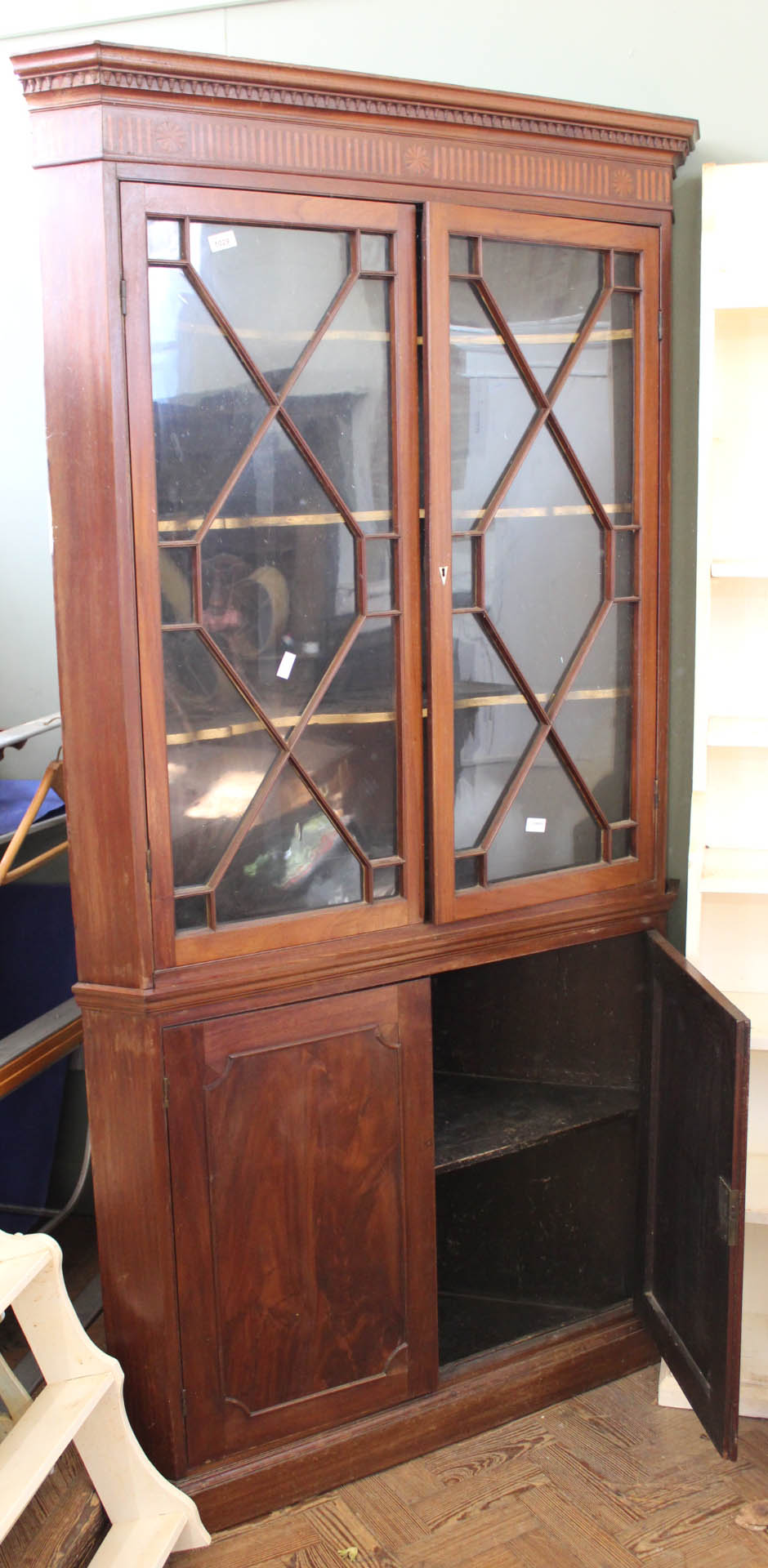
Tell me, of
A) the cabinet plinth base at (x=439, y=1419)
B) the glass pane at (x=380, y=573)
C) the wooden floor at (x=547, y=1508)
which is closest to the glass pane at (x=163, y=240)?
the glass pane at (x=380, y=573)

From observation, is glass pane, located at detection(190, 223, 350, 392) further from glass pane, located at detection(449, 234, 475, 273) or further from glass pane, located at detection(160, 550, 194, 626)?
glass pane, located at detection(160, 550, 194, 626)

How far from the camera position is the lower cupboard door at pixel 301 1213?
77.9 inches

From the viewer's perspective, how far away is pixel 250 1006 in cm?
197

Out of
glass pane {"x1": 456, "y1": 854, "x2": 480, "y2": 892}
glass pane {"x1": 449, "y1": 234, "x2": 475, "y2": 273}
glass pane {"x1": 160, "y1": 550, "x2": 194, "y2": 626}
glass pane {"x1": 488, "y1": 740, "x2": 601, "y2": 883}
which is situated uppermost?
glass pane {"x1": 449, "y1": 234, "x2": 475, "y2": 273}

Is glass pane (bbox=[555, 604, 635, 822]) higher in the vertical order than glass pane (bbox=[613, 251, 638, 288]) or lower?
lower

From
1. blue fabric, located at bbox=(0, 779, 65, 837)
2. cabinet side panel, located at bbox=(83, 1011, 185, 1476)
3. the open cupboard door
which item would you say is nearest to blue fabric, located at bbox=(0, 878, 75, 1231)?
blue fabric, located at bbox=(0, 779, 65, 837)

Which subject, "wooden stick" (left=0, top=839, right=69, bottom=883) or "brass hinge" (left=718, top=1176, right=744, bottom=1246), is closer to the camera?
"brass hinge" (left=718, top=1176, right=744, bottom=1246)

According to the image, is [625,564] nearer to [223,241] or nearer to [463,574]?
[463,574]

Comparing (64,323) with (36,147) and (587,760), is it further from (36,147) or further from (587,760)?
(587,760)

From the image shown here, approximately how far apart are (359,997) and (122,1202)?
1.59 ft

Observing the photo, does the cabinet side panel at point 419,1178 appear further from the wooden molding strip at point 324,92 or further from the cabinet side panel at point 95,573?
the wooden molding strip at point 324,92

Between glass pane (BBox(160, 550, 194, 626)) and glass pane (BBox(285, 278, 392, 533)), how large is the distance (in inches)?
10.5

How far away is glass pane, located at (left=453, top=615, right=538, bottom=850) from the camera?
2070mm

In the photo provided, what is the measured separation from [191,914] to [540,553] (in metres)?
0.83
